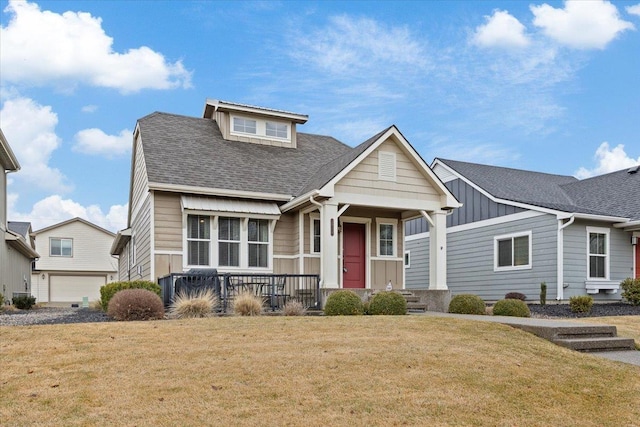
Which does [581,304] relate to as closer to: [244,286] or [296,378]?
[244,286]

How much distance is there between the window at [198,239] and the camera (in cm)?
1548

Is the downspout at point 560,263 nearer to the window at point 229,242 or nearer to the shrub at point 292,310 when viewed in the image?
the shrub at point 292,310

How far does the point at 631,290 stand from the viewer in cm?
1839

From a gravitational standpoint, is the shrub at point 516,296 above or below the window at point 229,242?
below

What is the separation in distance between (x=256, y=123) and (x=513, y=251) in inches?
410

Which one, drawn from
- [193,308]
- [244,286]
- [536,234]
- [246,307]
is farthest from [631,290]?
[193,308]

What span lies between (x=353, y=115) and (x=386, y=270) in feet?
16.5

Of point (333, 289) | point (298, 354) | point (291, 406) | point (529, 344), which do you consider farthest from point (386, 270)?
point (291, 406)

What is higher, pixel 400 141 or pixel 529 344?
pixel 400 141

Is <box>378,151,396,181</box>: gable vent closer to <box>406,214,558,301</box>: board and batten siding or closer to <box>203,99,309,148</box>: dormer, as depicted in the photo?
<box>203,99,309,148</box>: dormer

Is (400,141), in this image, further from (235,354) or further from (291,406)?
(291,406)

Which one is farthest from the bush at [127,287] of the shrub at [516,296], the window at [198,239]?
the shrub at [516,296]

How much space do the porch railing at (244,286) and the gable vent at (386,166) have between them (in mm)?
3429

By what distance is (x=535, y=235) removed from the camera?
1941 cm
